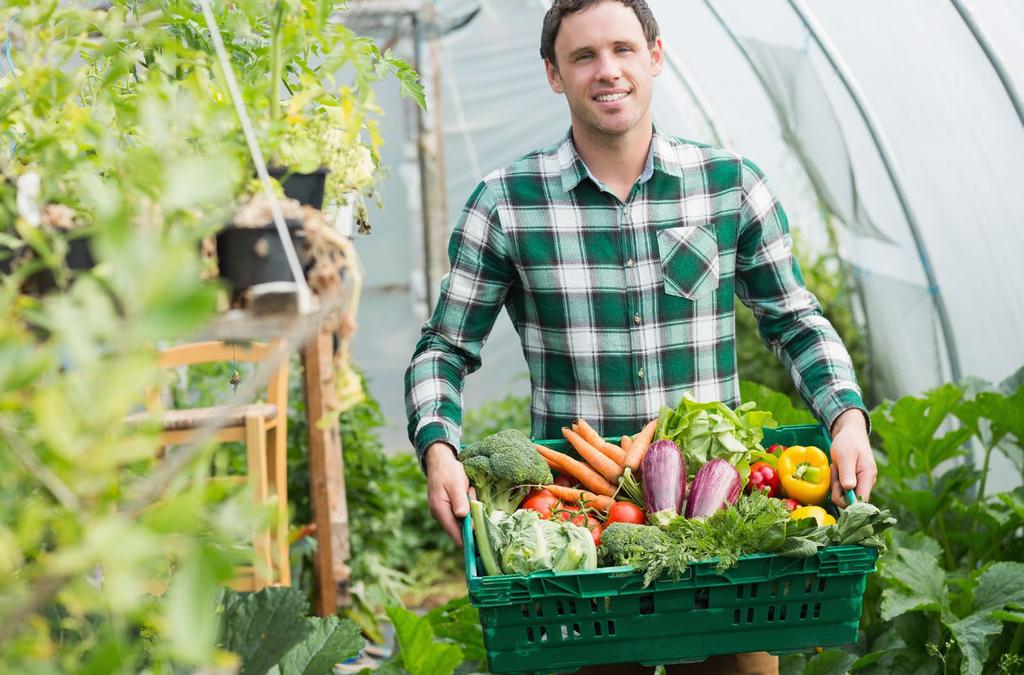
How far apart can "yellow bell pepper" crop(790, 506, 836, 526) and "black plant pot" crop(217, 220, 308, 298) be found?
1.21m

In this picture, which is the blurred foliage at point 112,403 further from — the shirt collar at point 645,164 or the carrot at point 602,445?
the shirt collar at point 645,164

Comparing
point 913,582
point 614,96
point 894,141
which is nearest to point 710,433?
point 614,96

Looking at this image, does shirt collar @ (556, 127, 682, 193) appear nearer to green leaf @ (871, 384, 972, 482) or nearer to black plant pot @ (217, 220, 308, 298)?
black plant pot @ (217, 220, 308, 298)

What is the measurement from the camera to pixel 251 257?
4.61 ft

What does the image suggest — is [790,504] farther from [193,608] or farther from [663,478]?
[193,608]

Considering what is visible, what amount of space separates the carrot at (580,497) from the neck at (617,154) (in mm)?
848

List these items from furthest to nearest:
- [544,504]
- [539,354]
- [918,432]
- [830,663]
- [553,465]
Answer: [918,432] < [830,663] < [539,354] < [553,465] < [544,504]

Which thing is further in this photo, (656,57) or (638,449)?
(656,57)

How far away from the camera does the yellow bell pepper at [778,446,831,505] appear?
2.40 m

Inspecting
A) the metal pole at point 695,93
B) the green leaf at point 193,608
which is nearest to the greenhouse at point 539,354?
the green leaf at point 193,608

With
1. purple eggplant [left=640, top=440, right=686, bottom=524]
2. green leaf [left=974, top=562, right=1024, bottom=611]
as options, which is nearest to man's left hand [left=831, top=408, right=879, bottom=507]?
purple eggplant [left=640, top=440, right=686, bottom=524]

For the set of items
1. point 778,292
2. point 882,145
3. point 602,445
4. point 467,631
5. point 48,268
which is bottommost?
point 467,631

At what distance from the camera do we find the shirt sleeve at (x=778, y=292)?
2.71 metres

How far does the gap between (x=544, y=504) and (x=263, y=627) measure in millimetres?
627
